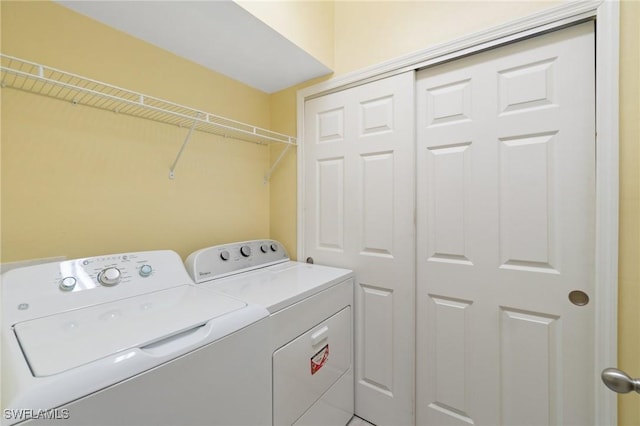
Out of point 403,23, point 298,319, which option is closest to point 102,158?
A: point 298,319

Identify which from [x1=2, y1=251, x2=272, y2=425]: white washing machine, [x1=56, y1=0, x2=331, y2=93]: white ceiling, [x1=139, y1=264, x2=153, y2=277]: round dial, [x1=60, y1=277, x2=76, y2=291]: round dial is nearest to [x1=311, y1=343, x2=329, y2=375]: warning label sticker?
[x1=2, y1=251, x2=272, y2=425]: white washing machine

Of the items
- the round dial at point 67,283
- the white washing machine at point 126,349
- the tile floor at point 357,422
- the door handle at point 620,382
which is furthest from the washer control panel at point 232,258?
the door handle at point 620,382

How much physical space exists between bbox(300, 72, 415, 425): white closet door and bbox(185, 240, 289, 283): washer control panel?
31 cm

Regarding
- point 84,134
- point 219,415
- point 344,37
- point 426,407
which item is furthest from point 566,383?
point 84,134

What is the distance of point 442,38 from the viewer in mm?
1389

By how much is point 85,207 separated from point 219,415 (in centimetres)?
105

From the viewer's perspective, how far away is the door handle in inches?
27.7

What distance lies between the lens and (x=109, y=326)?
2.62 feet

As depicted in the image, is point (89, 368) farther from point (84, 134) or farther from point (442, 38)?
point (442, 38)

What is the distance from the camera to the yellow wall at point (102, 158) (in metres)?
1.05

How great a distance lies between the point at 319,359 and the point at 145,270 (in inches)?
35.5

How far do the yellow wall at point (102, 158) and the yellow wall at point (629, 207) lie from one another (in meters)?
1.91

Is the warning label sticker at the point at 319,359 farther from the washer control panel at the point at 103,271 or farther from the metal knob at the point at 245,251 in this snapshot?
the washer control panel at the point at 103,271

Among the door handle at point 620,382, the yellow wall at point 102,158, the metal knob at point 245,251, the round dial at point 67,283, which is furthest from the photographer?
the metal knob at point 245,251
